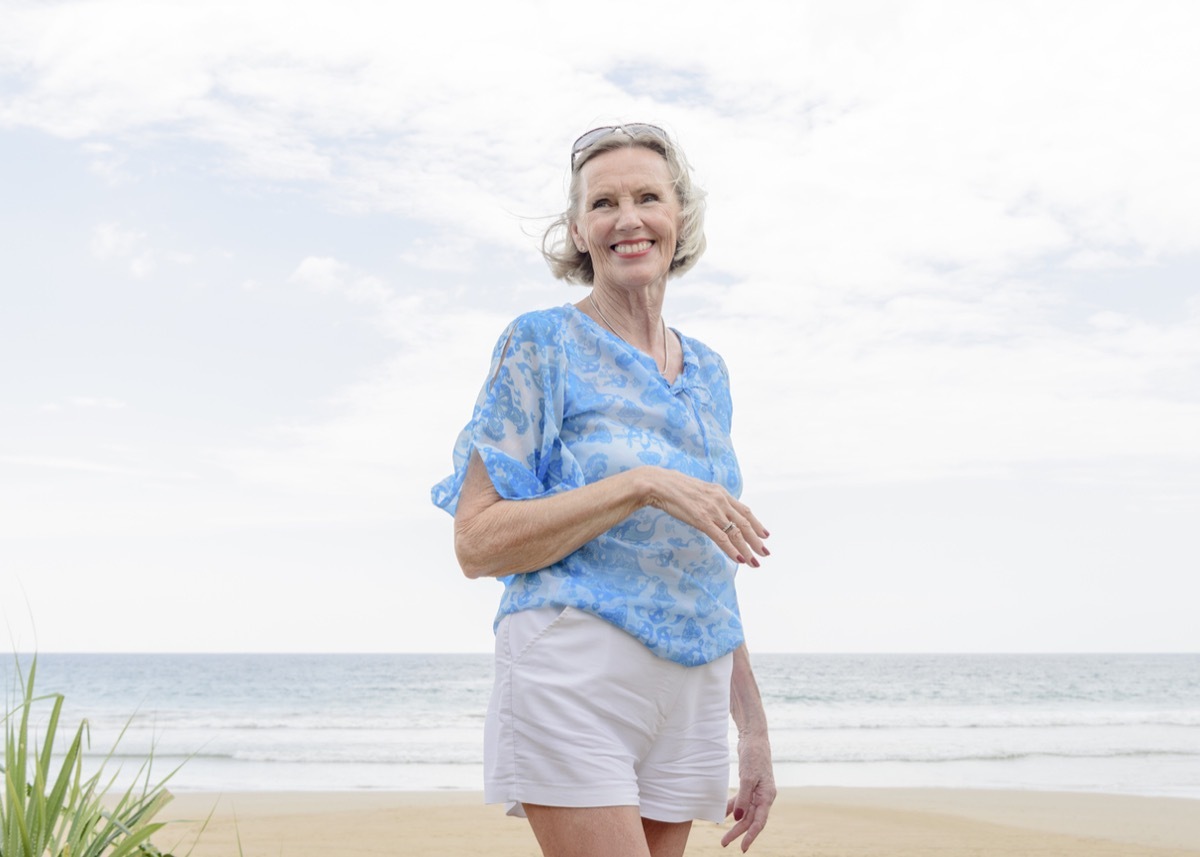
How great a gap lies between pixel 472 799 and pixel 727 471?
9.59 meters

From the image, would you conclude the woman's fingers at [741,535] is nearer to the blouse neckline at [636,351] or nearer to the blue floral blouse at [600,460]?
the blue floral blouse at [600,460]

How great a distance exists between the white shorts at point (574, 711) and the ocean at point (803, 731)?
2.05ft

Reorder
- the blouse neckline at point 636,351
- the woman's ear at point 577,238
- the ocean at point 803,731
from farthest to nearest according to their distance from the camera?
the ocean at point 803,731 → the woman's ear at point 577,238 → the blouse neckline at point 636,351

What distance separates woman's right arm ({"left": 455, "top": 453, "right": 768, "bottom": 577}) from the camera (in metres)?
1.62

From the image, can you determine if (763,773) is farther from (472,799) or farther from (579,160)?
(472,799)

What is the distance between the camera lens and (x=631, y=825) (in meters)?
1.66

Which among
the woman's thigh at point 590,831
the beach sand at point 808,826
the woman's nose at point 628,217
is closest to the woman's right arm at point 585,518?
the woman's thigh at point 590,831

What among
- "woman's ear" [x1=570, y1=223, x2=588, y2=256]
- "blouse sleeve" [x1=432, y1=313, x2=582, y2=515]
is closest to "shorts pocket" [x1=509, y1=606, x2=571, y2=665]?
"blouse sleeve" [x1=432, y1=313, x2=582, y2=515]

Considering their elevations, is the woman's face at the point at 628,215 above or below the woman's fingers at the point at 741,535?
above

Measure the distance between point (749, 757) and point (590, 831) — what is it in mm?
549

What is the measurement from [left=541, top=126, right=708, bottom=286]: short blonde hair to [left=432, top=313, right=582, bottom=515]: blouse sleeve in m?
0.32

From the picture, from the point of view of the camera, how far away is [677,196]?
202 centimetres

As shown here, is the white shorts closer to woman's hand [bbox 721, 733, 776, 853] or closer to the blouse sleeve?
the blouse sleeve

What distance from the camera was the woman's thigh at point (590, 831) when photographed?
1631 millimetres
